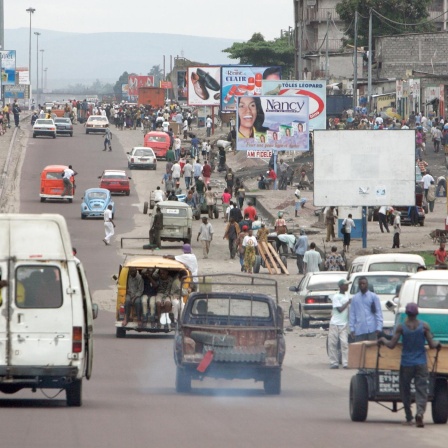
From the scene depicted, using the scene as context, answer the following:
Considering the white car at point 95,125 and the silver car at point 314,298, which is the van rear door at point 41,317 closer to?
the silver car at point 314,298

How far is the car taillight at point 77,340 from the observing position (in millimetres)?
15750

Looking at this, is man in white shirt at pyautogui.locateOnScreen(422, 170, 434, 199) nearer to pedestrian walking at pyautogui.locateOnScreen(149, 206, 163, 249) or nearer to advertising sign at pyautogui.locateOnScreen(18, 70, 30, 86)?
pedestrian walking at pyautogui.locateOnScreen(149, 206, 163, 249)

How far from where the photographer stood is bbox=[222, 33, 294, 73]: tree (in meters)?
146

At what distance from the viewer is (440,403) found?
598 inches

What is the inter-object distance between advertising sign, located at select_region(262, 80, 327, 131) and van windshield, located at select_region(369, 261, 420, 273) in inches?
1515

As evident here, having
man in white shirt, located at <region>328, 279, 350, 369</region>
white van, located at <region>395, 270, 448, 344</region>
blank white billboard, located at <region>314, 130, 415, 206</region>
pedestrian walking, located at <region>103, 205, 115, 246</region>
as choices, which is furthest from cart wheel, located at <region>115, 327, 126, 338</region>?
pedestrian walking, located at <region>103, 205, 115, 246</region>

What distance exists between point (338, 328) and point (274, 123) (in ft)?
131

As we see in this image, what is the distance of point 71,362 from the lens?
51.6 ft

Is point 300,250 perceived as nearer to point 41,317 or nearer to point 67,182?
point 67,182

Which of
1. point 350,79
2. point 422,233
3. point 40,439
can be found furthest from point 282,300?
point 350,79

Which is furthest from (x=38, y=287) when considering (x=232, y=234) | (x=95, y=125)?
(x=95, y=125)

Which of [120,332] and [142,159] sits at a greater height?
[142,159]

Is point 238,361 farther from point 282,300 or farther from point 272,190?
point 272,190

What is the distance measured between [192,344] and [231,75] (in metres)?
63.4
